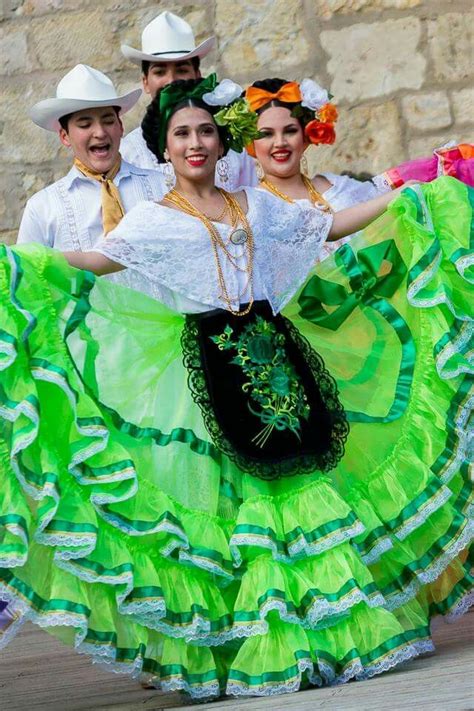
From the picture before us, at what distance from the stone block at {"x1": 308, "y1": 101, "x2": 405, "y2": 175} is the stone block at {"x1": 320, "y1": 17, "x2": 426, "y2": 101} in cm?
8

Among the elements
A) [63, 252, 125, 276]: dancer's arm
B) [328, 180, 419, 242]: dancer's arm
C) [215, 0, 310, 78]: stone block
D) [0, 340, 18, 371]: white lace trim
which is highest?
[215, 0, 310, 78]: stone block

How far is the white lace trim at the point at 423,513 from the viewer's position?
4.28m

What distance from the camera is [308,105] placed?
5711 mm

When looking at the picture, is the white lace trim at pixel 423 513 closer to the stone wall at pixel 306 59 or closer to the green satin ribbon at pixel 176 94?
the green satin ribbon at pixel 176 94

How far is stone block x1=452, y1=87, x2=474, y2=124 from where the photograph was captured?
7059 mm

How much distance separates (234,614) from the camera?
4.11 m

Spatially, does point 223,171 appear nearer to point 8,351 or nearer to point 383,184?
point 383,184

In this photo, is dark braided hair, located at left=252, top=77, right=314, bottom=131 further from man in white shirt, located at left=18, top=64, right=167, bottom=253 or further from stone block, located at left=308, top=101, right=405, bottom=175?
stone block, located at left=308, top=101, right=405, bottom=175

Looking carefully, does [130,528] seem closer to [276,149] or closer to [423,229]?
[423,229]

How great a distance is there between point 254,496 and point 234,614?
0.33 m

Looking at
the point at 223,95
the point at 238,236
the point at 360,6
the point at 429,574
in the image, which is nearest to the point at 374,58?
the point at 360,6

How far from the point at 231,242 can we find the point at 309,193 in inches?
58.8

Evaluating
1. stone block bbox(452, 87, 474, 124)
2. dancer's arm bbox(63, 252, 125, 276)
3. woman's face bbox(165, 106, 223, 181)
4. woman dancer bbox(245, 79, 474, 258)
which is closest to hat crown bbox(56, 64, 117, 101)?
woman dancer bbox(245, 79, 474, 258)

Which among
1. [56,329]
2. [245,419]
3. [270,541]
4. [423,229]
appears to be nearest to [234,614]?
[270,541]
